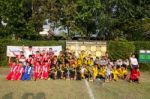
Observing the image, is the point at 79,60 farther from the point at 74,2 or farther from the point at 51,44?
the point at 74,2

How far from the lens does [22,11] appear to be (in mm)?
39156

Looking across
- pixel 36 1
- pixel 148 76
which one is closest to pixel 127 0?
pixel 36 1

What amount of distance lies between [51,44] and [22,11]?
8.74m

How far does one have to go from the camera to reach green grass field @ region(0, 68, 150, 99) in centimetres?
1755

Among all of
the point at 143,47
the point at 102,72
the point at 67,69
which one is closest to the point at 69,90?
the point at 67,69

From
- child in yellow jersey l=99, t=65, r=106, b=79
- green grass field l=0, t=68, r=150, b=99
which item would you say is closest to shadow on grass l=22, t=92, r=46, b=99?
green grass field l=0, t=68, r=150, b=99

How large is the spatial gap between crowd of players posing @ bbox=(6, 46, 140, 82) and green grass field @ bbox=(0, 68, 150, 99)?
795 millimetres

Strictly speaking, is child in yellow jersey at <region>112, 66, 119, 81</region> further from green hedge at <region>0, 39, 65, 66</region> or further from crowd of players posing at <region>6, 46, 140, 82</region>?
green hedge at <region>0, 39, 65, 66</region>

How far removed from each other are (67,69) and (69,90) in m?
4.59

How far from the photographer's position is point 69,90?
63.2ft

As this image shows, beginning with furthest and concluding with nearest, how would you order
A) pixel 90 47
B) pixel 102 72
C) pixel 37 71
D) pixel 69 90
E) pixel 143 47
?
pixel 90 47 < pixel 143 47 < pixel 102 72 < pixel 37 71 < pixel 69 90

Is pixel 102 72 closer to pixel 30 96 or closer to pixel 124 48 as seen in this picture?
pixel 30 96

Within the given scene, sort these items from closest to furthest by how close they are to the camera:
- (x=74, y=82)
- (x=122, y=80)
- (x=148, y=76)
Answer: (x=74, y=82) < (x=122, y=80) < (x=148, y=76)

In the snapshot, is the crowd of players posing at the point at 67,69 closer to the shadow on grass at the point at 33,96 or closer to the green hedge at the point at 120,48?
the shadow on grass at the point at 33,96
